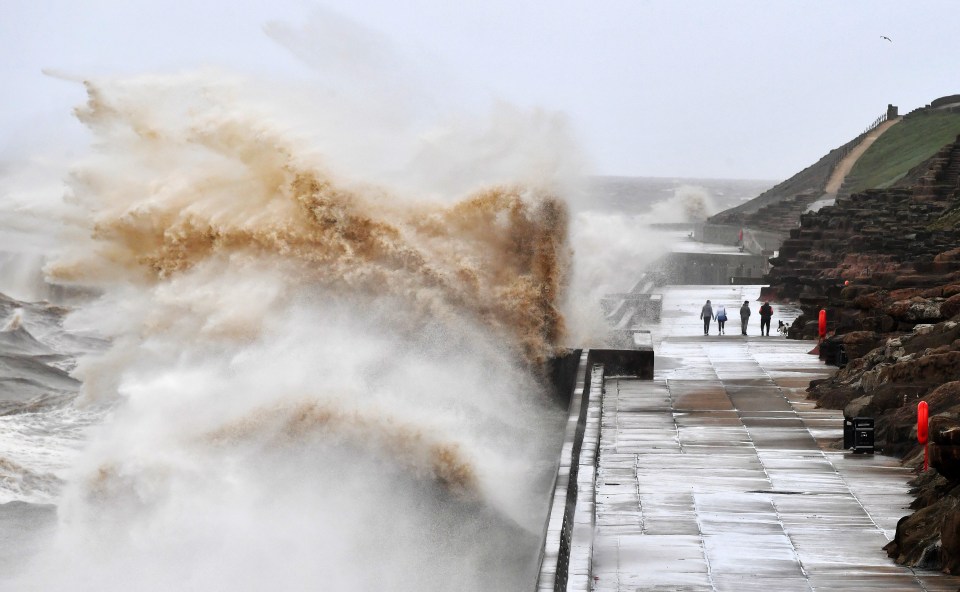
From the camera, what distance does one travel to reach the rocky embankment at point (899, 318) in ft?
37.3

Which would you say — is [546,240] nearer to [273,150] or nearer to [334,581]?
[273,150]

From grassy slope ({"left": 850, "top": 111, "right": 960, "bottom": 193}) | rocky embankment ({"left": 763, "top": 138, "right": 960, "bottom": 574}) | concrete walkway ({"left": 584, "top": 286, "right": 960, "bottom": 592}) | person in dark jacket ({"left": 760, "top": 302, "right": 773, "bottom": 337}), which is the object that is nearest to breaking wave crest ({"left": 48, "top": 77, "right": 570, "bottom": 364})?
concrete walkway ({"left": 584, "top": 286, "right": 960, "bottom": 592})

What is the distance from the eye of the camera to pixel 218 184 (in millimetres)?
20781

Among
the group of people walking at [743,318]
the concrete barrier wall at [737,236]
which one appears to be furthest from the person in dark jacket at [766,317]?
the concrete barrier wall at [737,236]

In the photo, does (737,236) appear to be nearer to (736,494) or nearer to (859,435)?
(859,435)

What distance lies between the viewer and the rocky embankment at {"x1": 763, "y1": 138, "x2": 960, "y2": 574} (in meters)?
11.4

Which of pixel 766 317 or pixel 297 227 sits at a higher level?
pixel 297 227

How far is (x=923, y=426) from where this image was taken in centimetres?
1399

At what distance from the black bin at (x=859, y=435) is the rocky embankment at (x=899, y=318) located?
0.93 feet

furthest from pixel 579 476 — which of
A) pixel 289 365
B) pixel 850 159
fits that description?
pixel 850 159

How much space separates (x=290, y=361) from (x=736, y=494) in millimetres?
7159

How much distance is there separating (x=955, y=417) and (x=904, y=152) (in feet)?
188

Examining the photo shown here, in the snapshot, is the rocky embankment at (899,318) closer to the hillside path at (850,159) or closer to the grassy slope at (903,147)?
the grassy slope at (903,147)

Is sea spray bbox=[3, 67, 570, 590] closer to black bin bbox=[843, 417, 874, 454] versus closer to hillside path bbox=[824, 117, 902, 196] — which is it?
black bin bbox=[843, 417, 874, 454]
